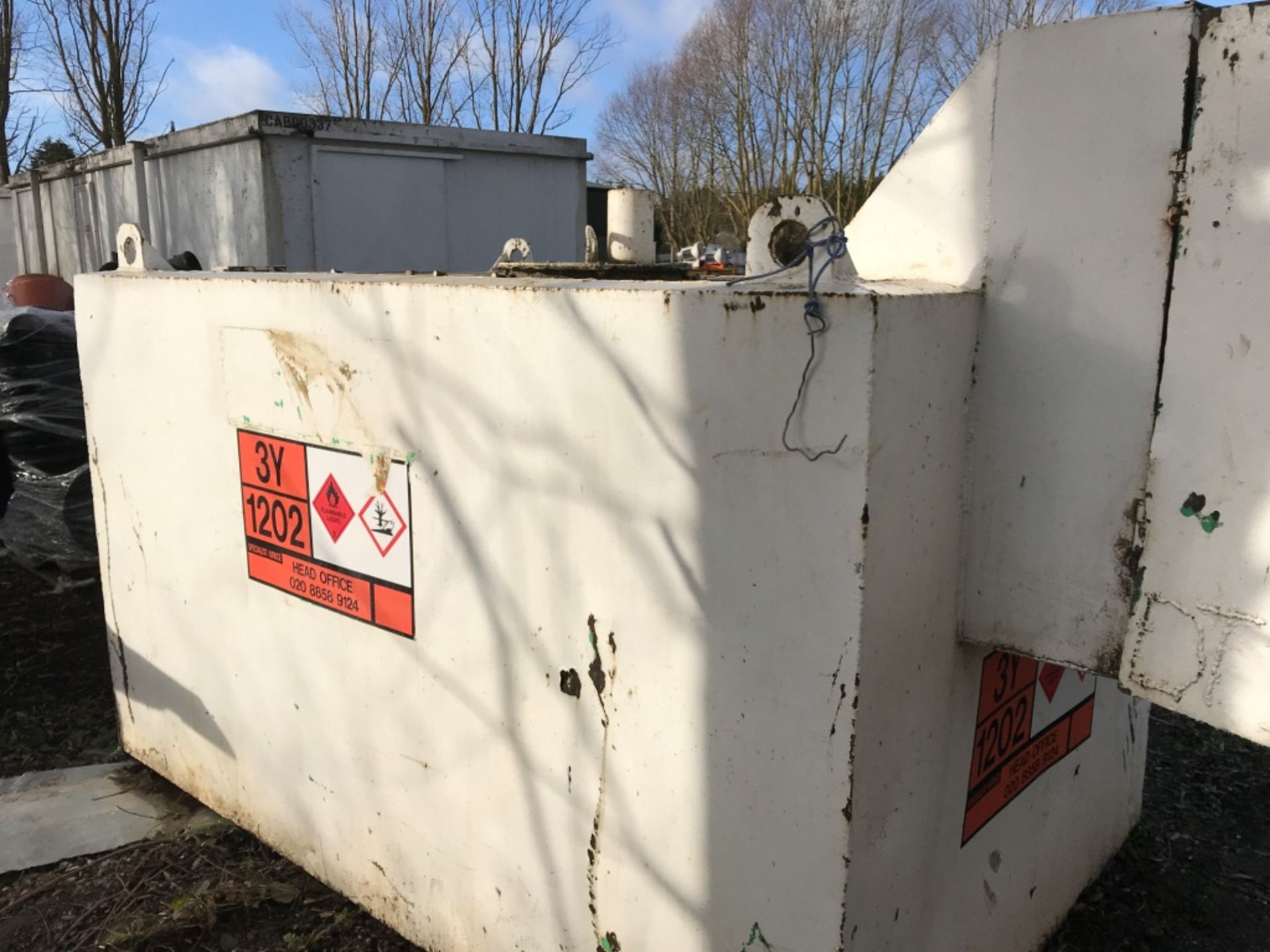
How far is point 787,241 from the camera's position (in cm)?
162

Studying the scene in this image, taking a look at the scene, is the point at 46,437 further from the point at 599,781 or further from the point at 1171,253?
the point at 1171,253

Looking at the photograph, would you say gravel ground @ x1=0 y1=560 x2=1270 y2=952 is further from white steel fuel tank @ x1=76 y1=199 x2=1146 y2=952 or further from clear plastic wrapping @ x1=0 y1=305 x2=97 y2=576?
clear plastic wrapping @ x1=0 y1=305 x2=97 y2=576

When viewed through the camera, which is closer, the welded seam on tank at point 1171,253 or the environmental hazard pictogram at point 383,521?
the welded seam on tank at point 1171,253

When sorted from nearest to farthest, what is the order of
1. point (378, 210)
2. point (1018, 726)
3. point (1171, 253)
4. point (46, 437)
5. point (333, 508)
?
point (1171, 253) → point (1018, 726) → point (333, 508) → point (46, 437) → point (378, 210)

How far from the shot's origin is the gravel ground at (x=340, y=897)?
2.48 metres

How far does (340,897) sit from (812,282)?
213 cm

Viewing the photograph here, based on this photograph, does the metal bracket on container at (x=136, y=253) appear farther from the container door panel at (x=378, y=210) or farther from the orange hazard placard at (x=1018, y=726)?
the container door panel at (x=378, y=210)

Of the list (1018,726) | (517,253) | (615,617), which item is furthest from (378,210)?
(1018,726)

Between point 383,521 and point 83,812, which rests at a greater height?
point 383,521

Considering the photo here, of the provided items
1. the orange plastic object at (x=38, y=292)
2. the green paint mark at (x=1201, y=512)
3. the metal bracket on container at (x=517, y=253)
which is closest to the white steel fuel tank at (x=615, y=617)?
the green paint mark at (x=1201, y=512)

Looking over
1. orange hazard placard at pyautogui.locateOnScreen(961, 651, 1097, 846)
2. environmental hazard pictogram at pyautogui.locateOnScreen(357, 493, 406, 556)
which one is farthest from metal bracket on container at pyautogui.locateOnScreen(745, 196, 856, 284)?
environmental hazard pictogram at pyautogui.locateOnScreen(357, 493, 406, 556)

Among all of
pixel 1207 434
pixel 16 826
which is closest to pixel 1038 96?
pixel 1207 434

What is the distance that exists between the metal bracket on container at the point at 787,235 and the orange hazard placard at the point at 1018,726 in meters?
0.86

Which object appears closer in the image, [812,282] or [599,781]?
[812,282]
